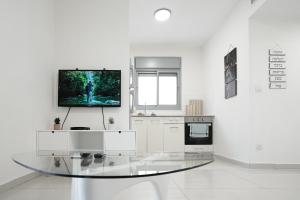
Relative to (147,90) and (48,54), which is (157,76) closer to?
(147,90)

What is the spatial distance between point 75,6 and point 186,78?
4267 millimetres

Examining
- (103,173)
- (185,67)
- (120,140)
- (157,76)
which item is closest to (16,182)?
(120,140)

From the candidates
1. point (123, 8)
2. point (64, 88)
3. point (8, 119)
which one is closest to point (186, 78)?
point (123, 8)

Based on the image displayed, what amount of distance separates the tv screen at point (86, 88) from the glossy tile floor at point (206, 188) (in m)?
1.19

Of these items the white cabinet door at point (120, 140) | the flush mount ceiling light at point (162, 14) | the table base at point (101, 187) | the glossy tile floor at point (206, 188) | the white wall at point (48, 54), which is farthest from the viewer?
the flush mount ceiling light at point (162, 14)

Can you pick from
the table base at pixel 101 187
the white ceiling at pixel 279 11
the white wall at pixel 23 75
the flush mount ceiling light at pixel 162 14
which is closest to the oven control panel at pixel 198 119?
the flush mount ceiling light at pixel 162 14

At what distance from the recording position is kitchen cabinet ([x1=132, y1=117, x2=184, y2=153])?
734cm

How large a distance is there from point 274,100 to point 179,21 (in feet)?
8.69

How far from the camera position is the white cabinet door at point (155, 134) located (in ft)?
24.1

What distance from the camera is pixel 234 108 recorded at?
5684 mm

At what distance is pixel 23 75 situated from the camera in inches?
142

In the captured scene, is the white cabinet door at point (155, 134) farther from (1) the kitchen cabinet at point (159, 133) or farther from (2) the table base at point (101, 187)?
(2) the table base at point (101, 187)

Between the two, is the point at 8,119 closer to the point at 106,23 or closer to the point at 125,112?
the point at 125,112

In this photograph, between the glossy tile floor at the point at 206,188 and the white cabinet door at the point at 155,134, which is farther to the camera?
the white cabinet door at the point at 155,134
